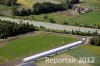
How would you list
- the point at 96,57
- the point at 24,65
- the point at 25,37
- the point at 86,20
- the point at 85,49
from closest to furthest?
the point at 24,65 < the point at 96,57 < the point at 85,49 < the point at 25,37 < the point at 86,20

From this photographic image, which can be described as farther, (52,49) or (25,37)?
(25,37)

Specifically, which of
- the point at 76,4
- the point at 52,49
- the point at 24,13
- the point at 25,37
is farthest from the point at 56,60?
the point at 76,4

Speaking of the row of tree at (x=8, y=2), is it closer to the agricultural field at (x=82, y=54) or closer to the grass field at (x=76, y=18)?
the grass field at (x=76, y=18)

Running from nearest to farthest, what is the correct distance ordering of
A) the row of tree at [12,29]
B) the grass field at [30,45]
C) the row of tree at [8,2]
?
1. the grass field at [30,45]
2. the row of tree at [12,29]
3. the row of tree at [8,2]

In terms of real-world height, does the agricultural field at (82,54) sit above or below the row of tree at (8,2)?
below

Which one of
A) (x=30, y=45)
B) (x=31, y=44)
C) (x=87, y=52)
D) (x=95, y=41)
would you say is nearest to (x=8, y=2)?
(x=31, y=44)

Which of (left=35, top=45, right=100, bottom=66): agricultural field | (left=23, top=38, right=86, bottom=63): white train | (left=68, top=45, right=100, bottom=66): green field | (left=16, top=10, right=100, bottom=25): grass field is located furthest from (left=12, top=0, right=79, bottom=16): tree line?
(left=68, top=45, right=100, bottom=66): green field

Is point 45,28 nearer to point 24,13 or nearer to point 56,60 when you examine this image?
point 24,13

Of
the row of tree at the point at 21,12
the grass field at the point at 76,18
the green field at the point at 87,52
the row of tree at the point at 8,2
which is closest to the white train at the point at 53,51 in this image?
the green field at the point at 87,52
